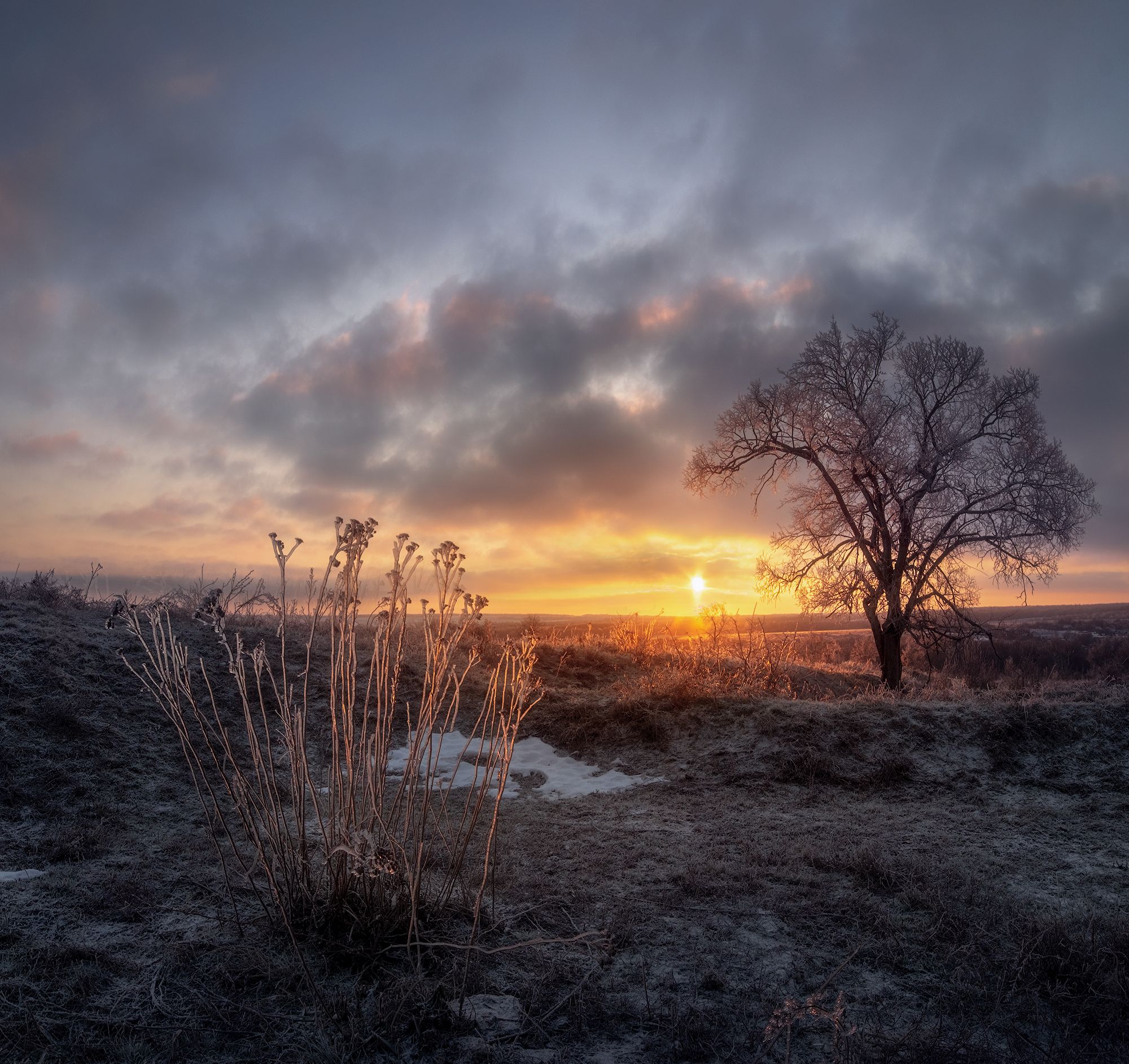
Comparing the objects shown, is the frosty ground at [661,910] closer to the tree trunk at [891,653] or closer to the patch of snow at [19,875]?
the patch of snow at [19,875]

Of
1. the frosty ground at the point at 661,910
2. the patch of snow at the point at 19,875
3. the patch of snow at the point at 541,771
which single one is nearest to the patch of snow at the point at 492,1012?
the frosty ground at the point at 661,910

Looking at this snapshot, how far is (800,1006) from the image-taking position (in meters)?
2.70

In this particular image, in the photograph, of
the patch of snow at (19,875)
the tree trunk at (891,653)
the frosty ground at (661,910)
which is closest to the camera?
the frosty ground at (661,910)

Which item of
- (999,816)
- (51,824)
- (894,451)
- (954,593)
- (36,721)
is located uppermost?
(894,451)

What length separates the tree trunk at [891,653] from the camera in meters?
12.6

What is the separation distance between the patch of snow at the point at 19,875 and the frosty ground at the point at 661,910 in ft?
0.20

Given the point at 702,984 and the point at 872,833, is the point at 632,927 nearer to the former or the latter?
the point at 702,984

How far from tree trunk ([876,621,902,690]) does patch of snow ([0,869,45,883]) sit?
12.1m

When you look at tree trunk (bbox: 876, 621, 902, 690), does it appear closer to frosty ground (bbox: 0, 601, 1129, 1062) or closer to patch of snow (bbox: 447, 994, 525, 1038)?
frosty ground (bbox: 0, 601, 1129, 1062)

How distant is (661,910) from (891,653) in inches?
416

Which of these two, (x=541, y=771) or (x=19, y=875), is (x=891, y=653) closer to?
(x=541, y=771)

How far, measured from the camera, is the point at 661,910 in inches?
142

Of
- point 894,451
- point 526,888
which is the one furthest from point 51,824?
point 894,451

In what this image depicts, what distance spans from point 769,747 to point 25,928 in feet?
19.3
